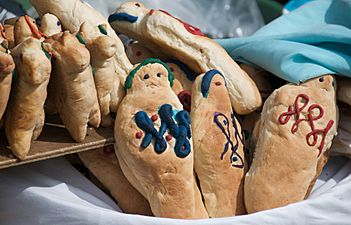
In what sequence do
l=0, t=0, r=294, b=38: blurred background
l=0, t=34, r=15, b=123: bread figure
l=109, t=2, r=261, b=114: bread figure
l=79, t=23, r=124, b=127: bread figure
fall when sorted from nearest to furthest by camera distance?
1. l=0, t=34, r=15, b=123: bread figure
2. l=79, t=23, r=124, b=127: bread figure
3. l=109, t=2, r=261, b=114: bread figure
4. l=0, t=0, r=294, b=38: blurred background

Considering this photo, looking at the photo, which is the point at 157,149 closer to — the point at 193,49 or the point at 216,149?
the point at 216,149

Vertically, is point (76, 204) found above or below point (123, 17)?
below

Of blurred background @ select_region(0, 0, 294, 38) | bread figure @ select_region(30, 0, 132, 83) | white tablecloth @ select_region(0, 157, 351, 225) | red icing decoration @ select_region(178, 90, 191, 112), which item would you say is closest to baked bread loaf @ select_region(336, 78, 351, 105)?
white tablecloth @ select_region(0, 157, 351, 225)

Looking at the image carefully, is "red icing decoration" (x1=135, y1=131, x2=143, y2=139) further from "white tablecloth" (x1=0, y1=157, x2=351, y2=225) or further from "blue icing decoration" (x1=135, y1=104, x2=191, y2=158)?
"white tablecloth" (x1=0, y1=157, x2=351, y2=225)

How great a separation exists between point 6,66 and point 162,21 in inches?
12.4

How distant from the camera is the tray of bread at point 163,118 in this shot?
0.82m

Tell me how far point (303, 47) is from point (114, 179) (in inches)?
15.5

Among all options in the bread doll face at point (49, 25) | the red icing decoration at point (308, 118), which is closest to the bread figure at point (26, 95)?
the bread doll face at point (49, 25)

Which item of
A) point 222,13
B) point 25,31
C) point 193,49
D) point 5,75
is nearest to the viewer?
point 5,75

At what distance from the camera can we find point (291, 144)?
0.92 metres

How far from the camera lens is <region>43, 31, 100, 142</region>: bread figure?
79 cm

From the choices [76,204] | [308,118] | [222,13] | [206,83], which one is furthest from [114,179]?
[222,13]

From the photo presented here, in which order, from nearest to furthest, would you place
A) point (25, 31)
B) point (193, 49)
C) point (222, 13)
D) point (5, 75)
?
point (5, 75) < point (25, 31) < point (193, 49) < point (222, 13)

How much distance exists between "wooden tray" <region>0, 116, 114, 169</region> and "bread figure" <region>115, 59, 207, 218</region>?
3cm
